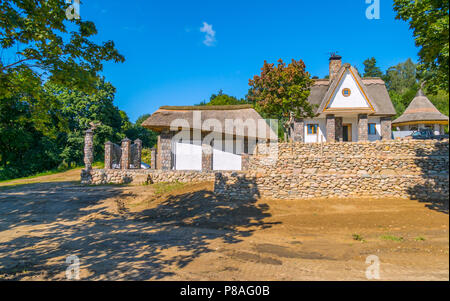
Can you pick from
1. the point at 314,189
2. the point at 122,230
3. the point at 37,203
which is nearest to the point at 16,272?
the point at 122,230

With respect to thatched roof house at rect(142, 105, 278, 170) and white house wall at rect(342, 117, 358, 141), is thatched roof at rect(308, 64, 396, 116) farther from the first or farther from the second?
thatched roof house at rect(142, 105, 278, 170)

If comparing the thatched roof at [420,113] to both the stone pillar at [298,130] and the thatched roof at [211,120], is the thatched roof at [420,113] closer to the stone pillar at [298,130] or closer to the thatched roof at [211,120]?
the stone pillar at [298,130]

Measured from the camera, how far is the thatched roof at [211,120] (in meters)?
18.3

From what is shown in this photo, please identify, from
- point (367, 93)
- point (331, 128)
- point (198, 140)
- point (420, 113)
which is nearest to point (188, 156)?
point (198, 140)

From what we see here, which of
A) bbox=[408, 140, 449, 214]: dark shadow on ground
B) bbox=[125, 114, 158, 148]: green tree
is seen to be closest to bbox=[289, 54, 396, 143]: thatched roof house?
bbox=[408, 140, 449, 214]: dark shadow on ground

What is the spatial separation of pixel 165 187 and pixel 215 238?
26.6 ft

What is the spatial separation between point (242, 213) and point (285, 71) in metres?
14.4

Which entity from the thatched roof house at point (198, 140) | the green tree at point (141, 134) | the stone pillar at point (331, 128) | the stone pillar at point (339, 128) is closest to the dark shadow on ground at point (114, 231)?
the thatched roof house at point (198, 140)

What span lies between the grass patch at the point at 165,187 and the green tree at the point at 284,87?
10.7 meters

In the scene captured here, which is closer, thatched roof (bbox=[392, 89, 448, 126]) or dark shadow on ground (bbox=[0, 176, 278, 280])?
dark shadow on ground (bbox=[0, 176, 278, 280])

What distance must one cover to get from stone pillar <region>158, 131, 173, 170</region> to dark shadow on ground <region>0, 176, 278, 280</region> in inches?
161

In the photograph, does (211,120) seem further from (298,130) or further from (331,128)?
(331,128)

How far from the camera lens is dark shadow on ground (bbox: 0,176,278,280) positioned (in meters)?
5.46

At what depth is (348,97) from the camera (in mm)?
22141
